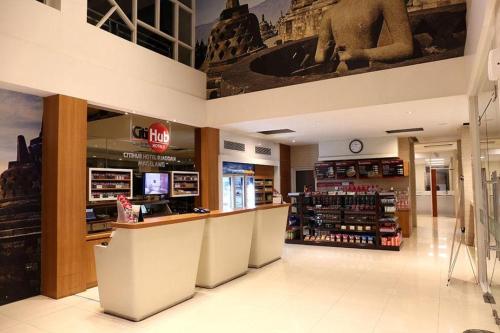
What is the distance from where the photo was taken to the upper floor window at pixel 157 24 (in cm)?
728

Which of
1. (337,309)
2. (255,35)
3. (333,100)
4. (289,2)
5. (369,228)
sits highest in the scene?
(289,2)

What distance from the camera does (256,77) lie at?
7.87m

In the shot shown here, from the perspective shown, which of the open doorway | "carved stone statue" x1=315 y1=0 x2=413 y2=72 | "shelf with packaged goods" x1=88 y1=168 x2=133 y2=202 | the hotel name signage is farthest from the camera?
the open doorway

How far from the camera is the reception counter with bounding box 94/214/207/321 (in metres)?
3.88

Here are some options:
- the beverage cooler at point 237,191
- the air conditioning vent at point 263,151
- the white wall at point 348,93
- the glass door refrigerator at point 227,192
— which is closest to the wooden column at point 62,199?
the white wall at point 348,93

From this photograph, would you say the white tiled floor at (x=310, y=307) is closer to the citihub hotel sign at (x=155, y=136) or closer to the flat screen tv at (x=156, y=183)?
the flat screen tv at (x=156, y=183)

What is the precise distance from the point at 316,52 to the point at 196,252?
4902mm

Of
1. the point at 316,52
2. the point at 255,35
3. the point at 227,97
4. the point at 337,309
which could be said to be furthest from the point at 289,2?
the point at 337,309

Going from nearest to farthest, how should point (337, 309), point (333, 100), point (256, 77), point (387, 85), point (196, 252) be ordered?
point (337, 309)
point (196, 252)
point (387, 85)
point (333, 100)
point (256, 77)

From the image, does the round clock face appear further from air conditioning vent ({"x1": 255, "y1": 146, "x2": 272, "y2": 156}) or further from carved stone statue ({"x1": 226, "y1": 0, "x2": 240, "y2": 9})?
carved stone statue ({"x1": 226, "y1": 0, "x2": 240, "y2": 9})

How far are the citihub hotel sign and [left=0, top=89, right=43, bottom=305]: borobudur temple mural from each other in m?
1.89

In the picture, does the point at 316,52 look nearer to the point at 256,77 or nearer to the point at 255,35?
the point at 256,77

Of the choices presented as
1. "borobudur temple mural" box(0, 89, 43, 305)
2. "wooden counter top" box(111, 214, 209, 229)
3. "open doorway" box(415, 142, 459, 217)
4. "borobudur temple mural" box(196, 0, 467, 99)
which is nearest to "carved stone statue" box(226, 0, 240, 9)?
"borobudur temple mural" box(196, 0, 467, 99)

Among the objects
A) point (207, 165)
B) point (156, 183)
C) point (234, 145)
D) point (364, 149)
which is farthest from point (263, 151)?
point (156, 183)
